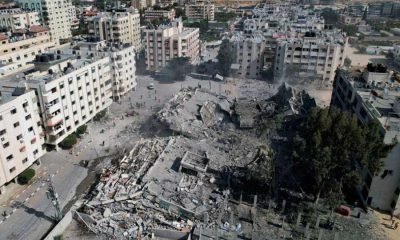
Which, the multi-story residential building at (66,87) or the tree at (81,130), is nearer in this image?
the multi-story residential building at (66,87)

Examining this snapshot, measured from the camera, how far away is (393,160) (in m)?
34.8

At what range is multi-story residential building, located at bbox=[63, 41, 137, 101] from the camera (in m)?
61.9

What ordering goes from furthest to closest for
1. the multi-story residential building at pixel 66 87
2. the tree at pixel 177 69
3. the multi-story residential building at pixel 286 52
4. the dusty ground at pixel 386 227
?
1. the tree at pixel 177 69
2. the multi-story residential building at pixel 286 52
3. the multi-story residential building at pixel 66 87
4. the dusty ground at pixel 386 227

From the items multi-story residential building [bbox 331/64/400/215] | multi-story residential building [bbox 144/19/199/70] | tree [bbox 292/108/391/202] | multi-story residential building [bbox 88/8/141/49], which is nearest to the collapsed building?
tree [bbox 292/108/391/202]

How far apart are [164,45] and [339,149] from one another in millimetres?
62533

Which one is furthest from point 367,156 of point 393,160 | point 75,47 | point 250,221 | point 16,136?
point 75,47

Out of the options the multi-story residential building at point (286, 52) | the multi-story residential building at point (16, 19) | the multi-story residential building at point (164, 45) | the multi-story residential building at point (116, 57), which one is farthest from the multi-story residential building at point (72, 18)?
the multi-story residential building at point (286, 52)

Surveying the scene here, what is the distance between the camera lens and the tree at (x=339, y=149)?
3328 centimetres

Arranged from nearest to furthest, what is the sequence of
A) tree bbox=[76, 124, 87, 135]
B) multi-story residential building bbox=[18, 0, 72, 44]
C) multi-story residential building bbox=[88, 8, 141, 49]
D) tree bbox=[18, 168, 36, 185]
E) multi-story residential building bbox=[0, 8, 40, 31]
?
tree bbox=[18, 168, 36, 185] < tree bbox=[76, 124, 87, 135] < multi-story residential building bbox=[88, 8, 141, 49] < multi-story residential building bbox=[0, 8, 40, 31] < multi-story residential building bbox=[18, 0, 72, 44]

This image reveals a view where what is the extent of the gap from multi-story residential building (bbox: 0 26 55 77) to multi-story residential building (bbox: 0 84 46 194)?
2323 cm

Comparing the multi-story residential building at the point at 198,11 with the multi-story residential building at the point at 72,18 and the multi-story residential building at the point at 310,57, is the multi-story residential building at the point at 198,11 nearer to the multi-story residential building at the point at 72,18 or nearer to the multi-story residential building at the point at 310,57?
the multi-story residential building at the point at 72,18

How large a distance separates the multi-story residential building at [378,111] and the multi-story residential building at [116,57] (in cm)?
4043

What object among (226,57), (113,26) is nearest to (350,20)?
(226,57)

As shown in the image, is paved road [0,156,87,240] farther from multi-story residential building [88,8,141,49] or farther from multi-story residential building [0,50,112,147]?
multi-story residential building [88,8,141,49]
